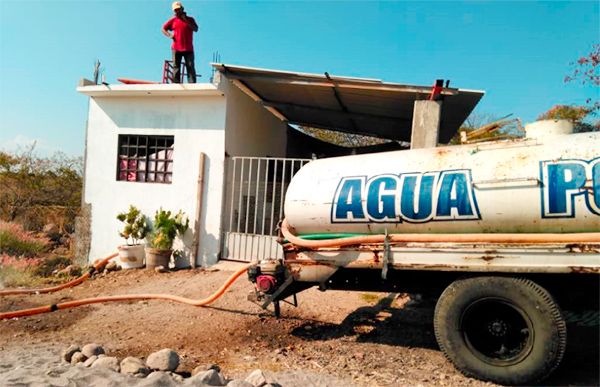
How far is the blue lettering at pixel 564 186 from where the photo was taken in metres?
3.07

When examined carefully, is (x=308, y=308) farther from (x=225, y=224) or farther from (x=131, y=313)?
(x=225, y=224)

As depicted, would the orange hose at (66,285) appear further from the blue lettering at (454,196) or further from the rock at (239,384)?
the blue lettering at (454,196)

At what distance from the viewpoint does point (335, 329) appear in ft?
15.3

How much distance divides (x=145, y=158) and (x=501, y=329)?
7.39 m

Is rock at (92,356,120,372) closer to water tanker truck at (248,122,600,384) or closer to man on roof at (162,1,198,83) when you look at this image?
water tanker truck at (248,122,600,384)

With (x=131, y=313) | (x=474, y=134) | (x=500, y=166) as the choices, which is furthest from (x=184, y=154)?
(x=500, y=166)

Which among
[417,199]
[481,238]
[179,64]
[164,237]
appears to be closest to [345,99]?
[179,64]

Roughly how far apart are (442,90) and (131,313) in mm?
5638

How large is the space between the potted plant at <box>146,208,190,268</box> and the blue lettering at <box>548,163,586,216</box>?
635 cm

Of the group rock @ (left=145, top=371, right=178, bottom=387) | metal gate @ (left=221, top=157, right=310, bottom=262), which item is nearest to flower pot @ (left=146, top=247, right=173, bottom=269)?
metal gate @ (left=221, top=157, right=310, bottom=262)

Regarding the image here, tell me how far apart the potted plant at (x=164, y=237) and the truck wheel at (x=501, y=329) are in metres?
5.65

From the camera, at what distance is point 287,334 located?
14.8 ft

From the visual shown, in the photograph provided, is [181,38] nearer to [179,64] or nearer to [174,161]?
[179,64]

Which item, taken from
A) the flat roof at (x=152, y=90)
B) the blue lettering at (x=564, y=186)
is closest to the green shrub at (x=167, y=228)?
the flat roof at (x=152, y=90)
